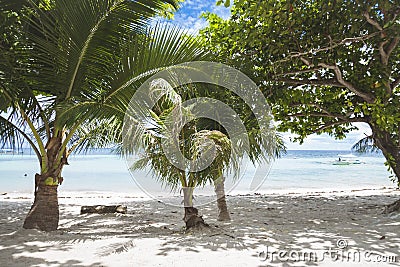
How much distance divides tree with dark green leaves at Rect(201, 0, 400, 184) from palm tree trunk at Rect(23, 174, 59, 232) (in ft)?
9.99

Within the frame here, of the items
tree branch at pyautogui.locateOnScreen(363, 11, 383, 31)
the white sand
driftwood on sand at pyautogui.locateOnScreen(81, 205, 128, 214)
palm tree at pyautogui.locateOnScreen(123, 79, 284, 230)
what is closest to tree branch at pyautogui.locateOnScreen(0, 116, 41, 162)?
the white sand

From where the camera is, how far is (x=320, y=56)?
5738mm

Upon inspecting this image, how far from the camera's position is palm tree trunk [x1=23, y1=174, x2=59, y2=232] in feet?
14.8

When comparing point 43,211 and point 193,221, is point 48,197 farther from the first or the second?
point 193,221

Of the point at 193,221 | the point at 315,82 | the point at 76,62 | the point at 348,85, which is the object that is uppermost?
the point at 315,82

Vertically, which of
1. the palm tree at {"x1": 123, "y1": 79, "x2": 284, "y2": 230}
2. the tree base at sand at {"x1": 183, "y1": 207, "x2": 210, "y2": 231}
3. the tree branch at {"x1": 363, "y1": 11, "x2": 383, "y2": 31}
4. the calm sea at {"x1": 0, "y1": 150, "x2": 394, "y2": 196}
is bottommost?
the calm sea at {"x1": 0, "y1": 150, "x2": 394, "y2": 196}

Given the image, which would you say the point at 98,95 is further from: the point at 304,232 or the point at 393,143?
the point at 393,143

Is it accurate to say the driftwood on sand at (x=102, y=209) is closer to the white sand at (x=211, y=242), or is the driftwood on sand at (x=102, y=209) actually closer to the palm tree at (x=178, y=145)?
the white sand at (x=211, y=242)

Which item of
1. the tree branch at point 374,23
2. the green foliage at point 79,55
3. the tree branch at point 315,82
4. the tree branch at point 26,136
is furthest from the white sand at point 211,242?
the tree branch at point 374,23

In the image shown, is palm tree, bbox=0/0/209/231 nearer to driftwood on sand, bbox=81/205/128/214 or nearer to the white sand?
the white sand

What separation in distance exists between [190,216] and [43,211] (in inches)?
77.8

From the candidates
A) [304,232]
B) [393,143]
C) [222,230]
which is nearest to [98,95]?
[222,230]

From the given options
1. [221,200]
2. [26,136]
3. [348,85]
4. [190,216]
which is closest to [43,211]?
[26,136]

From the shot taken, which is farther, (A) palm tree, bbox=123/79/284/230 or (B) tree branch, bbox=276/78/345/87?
(B) tree branch, bbox=276/78/345/87
